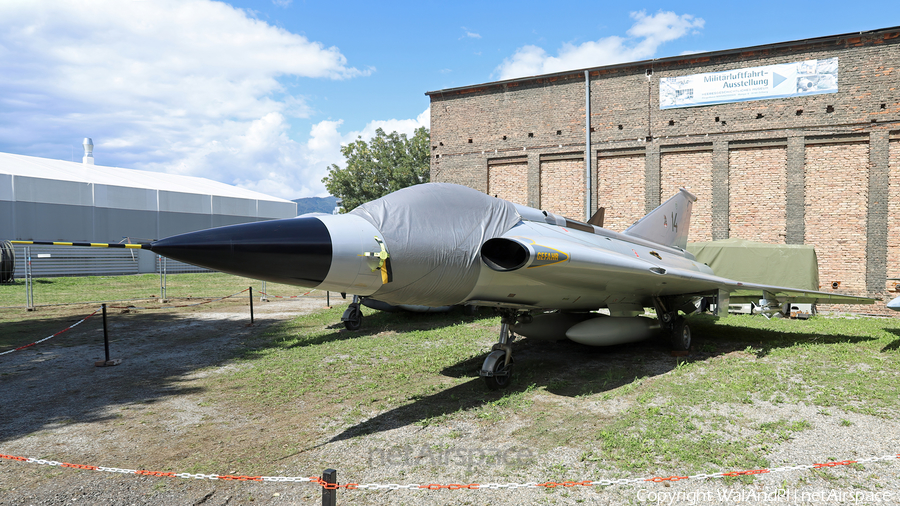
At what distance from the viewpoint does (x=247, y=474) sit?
4309 mm

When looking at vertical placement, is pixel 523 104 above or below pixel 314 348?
above

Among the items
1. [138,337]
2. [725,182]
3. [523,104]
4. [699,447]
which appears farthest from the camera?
[523,104]

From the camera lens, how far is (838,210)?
15.3 metres

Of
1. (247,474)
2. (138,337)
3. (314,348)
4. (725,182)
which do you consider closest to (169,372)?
(314,348)

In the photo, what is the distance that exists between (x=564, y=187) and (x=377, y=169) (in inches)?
1011

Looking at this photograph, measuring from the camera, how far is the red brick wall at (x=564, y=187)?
18469 millimetres

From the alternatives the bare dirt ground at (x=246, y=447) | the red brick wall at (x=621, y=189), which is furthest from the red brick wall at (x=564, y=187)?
the bare dirt ground at (x=246, y=447)

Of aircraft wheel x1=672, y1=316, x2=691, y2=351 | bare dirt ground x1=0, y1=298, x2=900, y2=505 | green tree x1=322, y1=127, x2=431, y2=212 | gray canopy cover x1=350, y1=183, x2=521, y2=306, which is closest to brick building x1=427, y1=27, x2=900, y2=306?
aircraft wheel x1=672, y1=316, x2=691, y2=351

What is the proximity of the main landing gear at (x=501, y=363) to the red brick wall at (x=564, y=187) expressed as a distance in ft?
39.4

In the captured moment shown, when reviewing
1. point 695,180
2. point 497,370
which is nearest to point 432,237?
point 497,370

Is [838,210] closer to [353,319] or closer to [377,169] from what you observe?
[353,319]

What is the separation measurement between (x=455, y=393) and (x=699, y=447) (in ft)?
9.96

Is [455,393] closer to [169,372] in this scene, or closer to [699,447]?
[699,447]

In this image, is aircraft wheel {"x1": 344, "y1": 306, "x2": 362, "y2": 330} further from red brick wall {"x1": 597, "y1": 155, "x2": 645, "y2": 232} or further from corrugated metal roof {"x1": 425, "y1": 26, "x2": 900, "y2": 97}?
corrugated metal roof {"x1": 425, "y1": 26, "x2": 900, "y2": 97}
